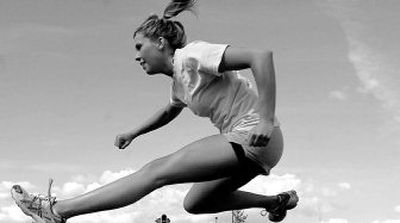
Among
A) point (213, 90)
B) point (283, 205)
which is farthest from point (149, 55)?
point (283, 205)

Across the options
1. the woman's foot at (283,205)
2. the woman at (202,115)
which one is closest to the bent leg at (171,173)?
the woman at (202,115)

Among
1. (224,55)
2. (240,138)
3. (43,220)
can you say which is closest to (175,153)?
(240,138)

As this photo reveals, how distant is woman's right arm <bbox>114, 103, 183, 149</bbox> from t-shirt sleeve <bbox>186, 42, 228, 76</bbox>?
1.13 m

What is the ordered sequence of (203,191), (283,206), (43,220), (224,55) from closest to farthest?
(224,55), (43,220), (203,191), (283,206)

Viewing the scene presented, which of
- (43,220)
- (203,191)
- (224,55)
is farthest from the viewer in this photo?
(203,191)

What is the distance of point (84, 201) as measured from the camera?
18.0 feet

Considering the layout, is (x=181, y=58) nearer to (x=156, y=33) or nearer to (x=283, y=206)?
(x=156, y=33)

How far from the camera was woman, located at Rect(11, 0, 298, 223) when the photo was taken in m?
5.11

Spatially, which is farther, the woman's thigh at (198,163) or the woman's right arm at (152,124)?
the woman's right arm at (152,124)

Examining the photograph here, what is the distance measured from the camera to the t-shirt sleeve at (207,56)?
5164mm

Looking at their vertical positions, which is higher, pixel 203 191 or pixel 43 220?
pixel 43 220

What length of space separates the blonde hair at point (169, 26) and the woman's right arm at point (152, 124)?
0.85m

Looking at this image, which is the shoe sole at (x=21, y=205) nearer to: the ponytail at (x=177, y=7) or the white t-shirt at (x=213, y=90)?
the white t-shirt at (x=213, y=90)

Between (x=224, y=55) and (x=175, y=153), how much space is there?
2.82 ft
